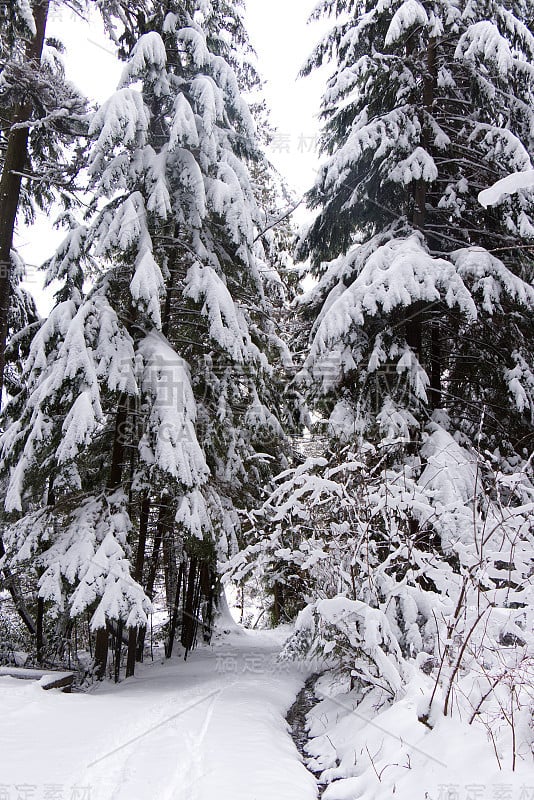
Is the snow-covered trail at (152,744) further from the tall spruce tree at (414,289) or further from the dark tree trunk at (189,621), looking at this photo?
the dark tree trunk at (189,621)

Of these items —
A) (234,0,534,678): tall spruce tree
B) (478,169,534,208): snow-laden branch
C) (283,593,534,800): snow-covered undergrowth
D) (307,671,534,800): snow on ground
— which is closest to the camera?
(478,169,534,208): snow-laden branch

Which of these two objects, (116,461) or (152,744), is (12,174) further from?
(152,744)

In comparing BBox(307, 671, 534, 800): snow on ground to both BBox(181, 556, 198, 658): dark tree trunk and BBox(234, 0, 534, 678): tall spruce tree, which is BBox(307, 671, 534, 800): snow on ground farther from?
BBox(181, 556, 198, 658): dark tree trunk

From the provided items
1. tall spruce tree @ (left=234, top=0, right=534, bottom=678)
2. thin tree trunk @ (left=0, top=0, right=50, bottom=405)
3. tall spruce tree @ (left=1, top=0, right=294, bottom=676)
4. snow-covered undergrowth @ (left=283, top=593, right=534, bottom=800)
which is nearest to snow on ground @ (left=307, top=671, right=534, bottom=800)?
snow-covered undergrowth @ (left=283, top=593, right=534, bottom=800)

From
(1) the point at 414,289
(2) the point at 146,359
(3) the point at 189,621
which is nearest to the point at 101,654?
(3) the point at 189,621

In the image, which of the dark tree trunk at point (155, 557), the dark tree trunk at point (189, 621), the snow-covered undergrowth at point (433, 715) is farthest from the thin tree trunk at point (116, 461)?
the snow-covered undergrowth at point (433, 715)

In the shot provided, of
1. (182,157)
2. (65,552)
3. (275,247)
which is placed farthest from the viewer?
(275,247)

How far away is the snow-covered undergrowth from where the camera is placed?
3.43 metres

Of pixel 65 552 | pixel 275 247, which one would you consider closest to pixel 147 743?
pixel 65 552

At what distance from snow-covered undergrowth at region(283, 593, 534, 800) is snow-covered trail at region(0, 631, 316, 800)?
509 millimetres

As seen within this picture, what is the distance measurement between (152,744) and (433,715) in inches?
93.8

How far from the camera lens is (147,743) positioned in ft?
15.7

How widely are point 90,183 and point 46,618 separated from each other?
27.6 ft

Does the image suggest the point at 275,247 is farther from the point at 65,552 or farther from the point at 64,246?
the point at 65,552
